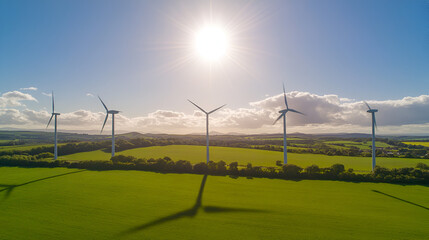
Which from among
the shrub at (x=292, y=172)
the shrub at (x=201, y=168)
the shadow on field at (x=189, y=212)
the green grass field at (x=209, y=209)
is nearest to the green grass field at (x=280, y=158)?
the shrub at (x=292, y=172)

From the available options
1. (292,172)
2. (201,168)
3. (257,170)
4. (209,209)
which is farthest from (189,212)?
(292,172)

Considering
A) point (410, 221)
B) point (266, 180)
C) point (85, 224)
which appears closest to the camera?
point (85, 224)

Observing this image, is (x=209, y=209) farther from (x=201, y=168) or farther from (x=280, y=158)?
(x=280, y=158)

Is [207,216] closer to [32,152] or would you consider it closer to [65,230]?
[65,230]

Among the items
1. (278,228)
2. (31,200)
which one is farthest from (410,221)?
(31,200)

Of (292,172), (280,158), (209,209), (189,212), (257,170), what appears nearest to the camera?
(189,212)

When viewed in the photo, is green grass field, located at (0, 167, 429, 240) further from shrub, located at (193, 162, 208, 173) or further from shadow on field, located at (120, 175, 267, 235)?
shrub, located at (193, 162, 208, 173)

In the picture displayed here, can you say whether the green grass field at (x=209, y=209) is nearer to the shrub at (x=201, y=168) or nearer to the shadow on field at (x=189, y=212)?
the shadow on field at (x=189, y=212)
